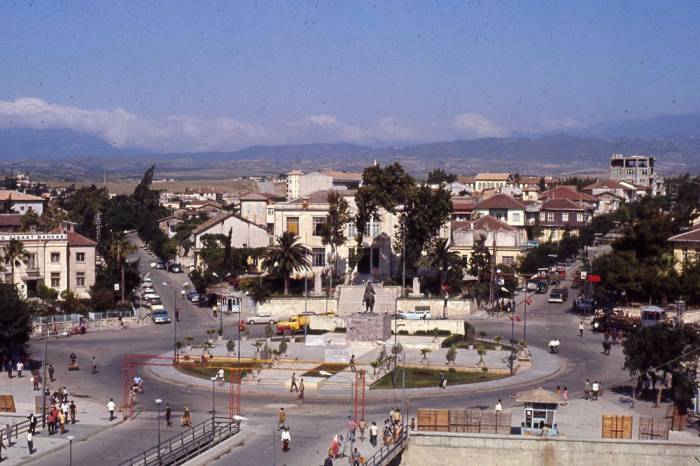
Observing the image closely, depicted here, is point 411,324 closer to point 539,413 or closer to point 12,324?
point 12,324

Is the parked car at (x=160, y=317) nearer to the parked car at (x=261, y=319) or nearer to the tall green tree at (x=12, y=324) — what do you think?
the parked car at (x=261, y=319)

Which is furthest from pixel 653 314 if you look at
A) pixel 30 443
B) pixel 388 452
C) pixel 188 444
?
pixel 30 443

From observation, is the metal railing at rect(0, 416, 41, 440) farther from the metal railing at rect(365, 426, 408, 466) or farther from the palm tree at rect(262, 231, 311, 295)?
the palm tree at rect(262, 231, 311, 295)

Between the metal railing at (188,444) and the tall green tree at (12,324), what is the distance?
15.2 meters

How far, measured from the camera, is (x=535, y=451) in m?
34.2

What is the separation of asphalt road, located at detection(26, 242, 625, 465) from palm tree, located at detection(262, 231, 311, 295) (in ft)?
14.0

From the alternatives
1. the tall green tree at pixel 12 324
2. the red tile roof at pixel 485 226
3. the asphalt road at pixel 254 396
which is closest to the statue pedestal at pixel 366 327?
the asphalt road at pixel 254 396

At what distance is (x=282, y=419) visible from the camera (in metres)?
35.5

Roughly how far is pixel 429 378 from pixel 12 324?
19.1 meters

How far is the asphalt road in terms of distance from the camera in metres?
33.3

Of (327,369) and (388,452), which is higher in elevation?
(327,369)

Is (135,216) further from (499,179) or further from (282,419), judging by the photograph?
(282,419)

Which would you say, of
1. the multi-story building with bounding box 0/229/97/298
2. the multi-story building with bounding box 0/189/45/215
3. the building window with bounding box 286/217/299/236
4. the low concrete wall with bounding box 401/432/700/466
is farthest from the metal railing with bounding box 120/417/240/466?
the multi-story building with bounding box 0/189/45/215

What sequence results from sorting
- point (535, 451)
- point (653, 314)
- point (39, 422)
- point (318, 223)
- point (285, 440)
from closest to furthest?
point (285, 440), point (535, 451), point (39, 422), point (653, 314), point (318, 223)
